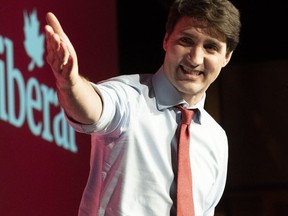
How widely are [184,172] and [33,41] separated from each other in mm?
1515

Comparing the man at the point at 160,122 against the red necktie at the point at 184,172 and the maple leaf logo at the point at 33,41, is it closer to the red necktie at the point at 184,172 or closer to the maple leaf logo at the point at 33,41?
the red necktie at the point at 184,172

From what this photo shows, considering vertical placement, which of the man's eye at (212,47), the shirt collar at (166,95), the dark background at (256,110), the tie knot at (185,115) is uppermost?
the man's eye at (212,47)

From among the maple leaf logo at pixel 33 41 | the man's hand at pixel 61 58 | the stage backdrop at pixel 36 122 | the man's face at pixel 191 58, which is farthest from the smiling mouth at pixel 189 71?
the maple leaf logo at pixel 33 41

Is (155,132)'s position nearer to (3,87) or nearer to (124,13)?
(3,87)

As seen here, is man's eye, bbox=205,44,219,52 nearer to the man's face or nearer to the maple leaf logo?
the man's face

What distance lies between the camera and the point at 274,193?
15.6ft

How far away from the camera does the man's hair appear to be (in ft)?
5.39

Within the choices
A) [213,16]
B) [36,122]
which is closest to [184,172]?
[213,16]

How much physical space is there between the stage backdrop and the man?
3.88 feet

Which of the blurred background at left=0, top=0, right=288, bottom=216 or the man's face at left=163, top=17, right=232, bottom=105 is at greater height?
the man's face at left=163, top=17, right=232, bottom=105

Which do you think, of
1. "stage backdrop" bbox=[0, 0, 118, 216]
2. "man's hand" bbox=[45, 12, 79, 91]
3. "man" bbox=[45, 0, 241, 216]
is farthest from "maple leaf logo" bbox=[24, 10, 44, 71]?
"man's hand" bbox=[45, 12, 79, 91]

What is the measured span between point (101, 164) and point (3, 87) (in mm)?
1234

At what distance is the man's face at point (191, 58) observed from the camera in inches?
64.3

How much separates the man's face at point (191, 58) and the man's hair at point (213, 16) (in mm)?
13
